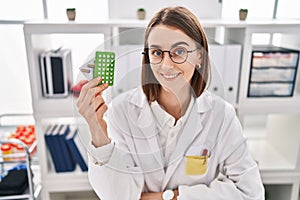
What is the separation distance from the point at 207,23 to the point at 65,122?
95 centimetres

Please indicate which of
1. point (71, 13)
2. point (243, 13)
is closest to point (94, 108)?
point (71, 13)

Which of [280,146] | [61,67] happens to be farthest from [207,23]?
[280,146]

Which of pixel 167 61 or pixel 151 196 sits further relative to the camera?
pixel 151 196

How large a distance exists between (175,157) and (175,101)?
8.1 inches

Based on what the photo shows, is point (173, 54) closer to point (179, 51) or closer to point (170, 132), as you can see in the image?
point (179, 51)

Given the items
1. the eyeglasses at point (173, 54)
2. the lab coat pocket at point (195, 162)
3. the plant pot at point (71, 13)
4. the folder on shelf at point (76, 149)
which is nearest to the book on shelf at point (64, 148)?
the folder on shelf at point (76, 149)

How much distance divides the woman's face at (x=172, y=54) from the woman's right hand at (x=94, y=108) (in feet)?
0.44

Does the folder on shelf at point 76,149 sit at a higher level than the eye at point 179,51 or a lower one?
lower

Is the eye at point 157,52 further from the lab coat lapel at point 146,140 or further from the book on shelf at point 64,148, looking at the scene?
the book on shelf at point 64,148

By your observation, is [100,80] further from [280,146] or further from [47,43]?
[280,146]

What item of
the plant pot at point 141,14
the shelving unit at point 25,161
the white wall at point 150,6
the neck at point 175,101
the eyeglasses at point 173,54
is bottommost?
the shelving unit at point 25,161

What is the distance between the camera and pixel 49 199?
167 cm

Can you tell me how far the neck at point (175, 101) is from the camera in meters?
0.83

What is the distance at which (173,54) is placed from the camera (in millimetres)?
691
